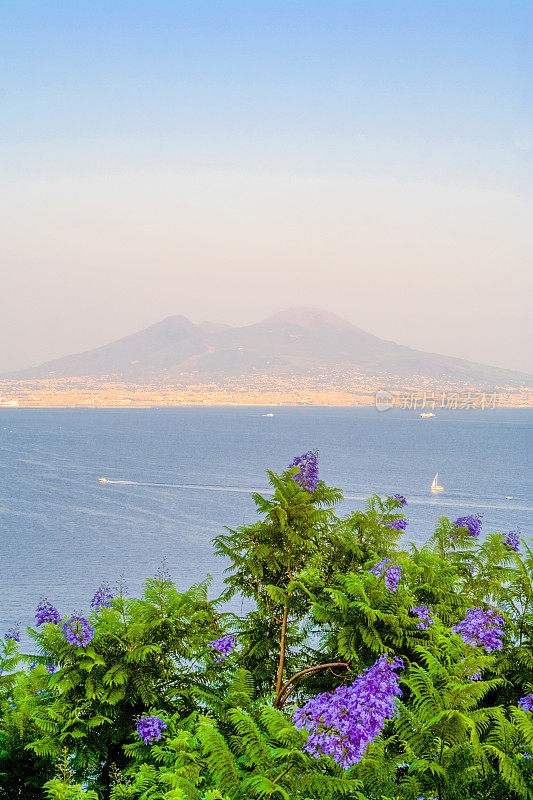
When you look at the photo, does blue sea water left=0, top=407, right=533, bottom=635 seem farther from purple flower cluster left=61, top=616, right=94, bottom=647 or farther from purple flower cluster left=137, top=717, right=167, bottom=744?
purple flower cluster left=137, top=717, right=167, bottom=744

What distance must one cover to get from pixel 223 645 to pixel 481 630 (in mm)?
2684

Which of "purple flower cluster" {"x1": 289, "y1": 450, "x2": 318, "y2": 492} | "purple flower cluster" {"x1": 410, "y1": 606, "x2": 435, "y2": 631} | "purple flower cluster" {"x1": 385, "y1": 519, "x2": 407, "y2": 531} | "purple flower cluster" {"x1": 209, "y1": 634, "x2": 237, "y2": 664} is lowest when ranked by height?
"purple flower cluster" {"x1": 209, "y1": 634, "x2": 237, "y2": 664}

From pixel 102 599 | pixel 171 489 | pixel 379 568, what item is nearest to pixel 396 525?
pixel 379 568

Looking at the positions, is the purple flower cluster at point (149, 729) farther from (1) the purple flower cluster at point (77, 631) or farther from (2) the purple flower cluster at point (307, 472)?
(2) the purple flower cluster at point (307, 472)

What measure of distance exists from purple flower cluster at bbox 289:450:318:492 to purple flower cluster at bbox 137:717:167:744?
2975 mm

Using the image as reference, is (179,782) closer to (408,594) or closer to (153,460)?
(408,594)

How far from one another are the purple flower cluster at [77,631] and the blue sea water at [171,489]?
29503 millimetres

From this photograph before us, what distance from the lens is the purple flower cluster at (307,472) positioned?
8.14 metres

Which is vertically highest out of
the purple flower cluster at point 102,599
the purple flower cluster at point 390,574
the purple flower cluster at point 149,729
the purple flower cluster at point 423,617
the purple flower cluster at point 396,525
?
the purple flower cluster at point 396,525

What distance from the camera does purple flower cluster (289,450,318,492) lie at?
8.14 meters

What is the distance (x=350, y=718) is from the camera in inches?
165

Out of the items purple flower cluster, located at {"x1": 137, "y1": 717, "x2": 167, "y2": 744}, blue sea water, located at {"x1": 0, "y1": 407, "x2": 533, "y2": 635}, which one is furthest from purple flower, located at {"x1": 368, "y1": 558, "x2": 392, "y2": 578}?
blue sea water, located at {"x1": 0, "y1": 407, "x2": 533, "y2": 635}

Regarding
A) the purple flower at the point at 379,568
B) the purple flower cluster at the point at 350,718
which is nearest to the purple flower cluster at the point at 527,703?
the purple flower at the point at 379,568

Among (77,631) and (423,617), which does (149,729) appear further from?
(423,617)
